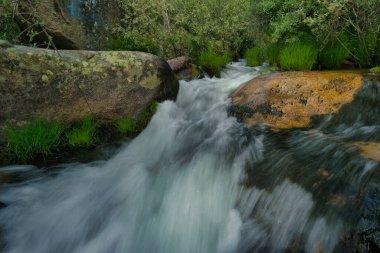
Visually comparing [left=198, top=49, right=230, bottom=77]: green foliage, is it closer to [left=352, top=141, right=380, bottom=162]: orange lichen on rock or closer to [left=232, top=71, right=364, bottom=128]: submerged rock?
[left=232, top=71, right=364, bottom=128]: submerged rock

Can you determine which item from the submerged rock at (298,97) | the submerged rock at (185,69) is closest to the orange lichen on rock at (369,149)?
the submerged rock at (298,97)

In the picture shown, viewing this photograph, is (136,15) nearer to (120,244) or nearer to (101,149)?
(101,149)

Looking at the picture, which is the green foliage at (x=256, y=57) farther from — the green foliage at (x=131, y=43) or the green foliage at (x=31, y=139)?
the green foliage at (x=31, y=139)

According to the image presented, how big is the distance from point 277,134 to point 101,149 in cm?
284

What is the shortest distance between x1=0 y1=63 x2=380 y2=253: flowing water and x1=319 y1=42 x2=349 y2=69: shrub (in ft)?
5.88

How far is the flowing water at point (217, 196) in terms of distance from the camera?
8.49 ft

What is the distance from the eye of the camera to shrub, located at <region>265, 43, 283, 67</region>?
298 inches

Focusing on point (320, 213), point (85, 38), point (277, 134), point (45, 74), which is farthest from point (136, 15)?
point (320, 213)

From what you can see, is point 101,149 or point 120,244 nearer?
point 120,244

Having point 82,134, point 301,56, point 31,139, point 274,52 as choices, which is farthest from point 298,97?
point 31,139

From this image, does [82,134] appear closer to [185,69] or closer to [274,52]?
[185,69]

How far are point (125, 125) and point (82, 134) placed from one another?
77 centimetres

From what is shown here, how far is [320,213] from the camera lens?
101 inches

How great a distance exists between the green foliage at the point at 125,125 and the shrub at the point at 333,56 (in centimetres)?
408
